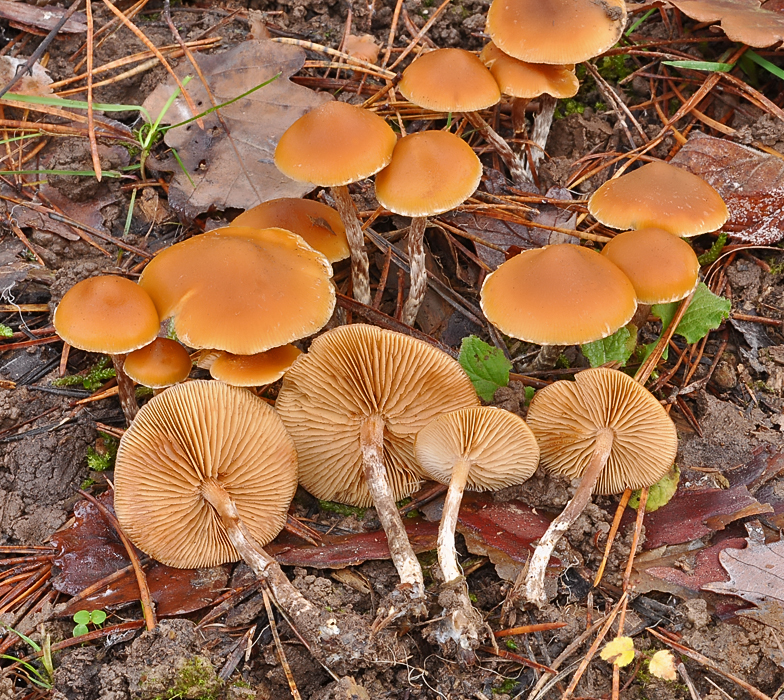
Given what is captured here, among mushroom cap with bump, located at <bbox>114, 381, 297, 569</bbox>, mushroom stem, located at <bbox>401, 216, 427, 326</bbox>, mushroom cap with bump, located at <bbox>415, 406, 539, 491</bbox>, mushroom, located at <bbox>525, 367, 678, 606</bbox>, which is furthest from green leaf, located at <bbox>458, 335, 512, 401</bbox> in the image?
mushroom cap with bump, located at <bbox>114, 381, 297, 569</bbox>

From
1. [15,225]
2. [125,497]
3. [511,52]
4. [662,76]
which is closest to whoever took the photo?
[125,497]

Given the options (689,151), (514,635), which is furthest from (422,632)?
(689,151)

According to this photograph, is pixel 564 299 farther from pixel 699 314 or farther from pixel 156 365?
pixel 156 365

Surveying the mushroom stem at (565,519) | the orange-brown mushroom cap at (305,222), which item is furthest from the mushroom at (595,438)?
the orange-brown mushroom cap at (305,222)

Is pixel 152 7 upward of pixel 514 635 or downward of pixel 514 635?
upward

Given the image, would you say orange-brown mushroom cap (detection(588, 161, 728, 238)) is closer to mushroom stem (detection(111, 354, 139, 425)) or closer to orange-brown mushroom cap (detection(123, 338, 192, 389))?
orange-brown mushroom cap (detection(123, 338, 192, 389))

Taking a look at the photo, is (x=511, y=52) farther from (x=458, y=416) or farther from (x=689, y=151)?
(x=458, y=416)
